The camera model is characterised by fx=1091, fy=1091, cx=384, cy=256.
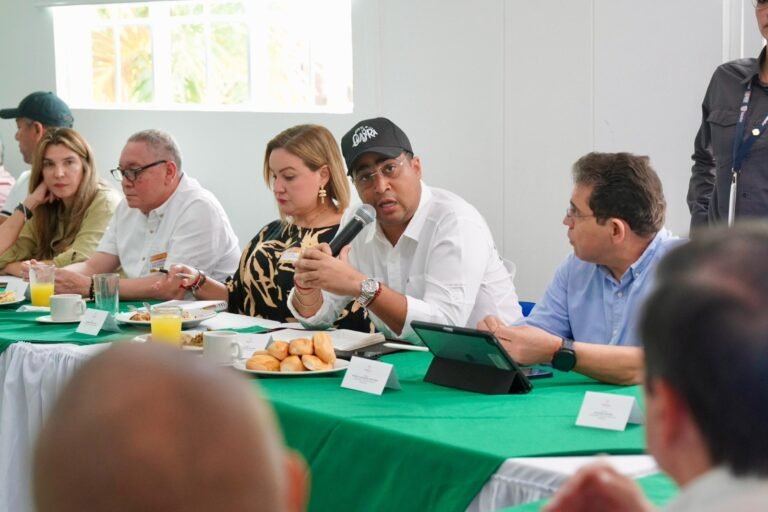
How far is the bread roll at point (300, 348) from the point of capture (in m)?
2.55

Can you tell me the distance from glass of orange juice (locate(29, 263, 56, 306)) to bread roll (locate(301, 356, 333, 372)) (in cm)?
145

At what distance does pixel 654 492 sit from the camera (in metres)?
1.61

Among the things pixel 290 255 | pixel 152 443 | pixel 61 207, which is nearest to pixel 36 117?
pixel 61 207

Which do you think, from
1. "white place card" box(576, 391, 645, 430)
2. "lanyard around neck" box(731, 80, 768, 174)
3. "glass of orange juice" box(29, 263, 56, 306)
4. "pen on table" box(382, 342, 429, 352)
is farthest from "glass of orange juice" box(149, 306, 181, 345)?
"lanyard around neck" box(731, 80, 768, 174)

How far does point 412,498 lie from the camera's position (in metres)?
1.95

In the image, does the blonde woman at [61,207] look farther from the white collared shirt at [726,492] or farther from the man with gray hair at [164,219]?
the white collared shirt at [726,492]

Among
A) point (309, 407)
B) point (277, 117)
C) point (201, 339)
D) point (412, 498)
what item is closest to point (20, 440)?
point (201, 339)

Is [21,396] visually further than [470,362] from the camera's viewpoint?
Yes

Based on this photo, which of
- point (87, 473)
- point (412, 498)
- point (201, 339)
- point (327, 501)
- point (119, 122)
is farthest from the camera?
point (119, 122)

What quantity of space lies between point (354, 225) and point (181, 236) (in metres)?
1.57

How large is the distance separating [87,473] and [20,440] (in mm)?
2649

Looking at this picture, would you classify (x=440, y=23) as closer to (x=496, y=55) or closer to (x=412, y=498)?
(x=496, y=55)

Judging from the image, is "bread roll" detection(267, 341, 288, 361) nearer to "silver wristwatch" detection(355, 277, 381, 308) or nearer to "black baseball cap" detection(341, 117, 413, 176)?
"silver wristwatch" detection(355, 277, 381, 308)

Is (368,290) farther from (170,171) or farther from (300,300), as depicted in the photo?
(170,171)
